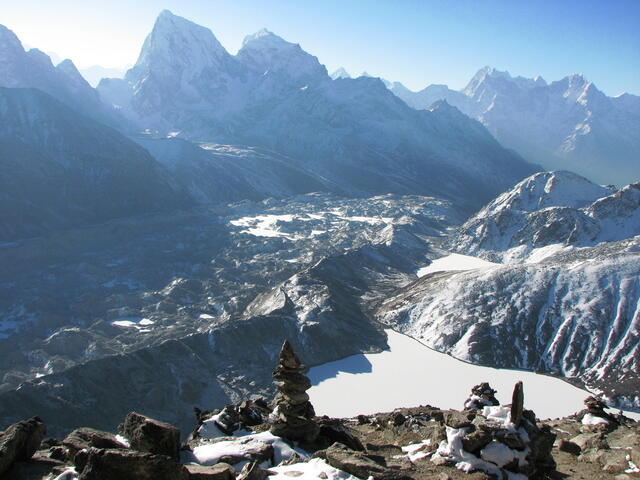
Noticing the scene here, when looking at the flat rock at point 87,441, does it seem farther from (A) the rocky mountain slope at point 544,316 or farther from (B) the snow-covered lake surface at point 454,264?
(B) the snow-covered lake surface at point 454,264

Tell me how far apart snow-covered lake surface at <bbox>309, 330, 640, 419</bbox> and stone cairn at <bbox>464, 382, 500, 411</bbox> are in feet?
94.0

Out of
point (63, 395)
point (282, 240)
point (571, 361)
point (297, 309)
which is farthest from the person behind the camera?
point (282, 240)

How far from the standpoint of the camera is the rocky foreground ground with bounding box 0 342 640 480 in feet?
61.6

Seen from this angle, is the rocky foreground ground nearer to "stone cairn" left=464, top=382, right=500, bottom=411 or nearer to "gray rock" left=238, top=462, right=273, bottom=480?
"gray rock" left=238, top=462, right=273, bottom=480

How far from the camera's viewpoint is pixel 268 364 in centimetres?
8819

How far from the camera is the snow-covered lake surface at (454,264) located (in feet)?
529

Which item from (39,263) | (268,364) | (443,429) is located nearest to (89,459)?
(443,429)

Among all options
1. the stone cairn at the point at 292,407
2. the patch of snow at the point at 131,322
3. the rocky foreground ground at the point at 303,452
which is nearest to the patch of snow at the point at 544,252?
the patch of snow at the point at 131,322

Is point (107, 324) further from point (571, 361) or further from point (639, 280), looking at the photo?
point (639, 280)

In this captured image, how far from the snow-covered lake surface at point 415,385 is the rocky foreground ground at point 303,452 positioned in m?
42.9

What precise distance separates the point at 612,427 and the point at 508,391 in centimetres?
4260

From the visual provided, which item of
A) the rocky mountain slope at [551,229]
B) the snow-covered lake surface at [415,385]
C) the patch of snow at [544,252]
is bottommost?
the snow-covered lake surface at [415,385]

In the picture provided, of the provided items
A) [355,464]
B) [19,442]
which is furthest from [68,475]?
[355,464]

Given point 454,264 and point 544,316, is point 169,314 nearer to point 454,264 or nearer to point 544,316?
point 544,316
